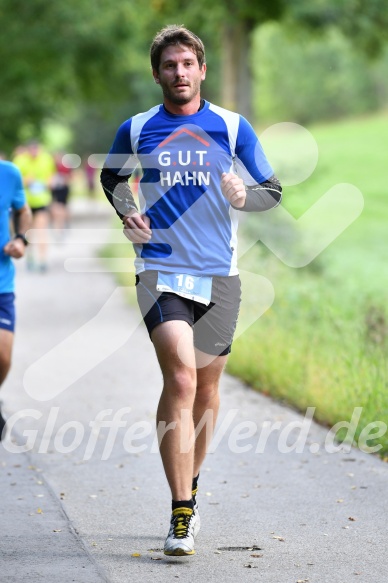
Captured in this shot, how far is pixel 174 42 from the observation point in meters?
5.60

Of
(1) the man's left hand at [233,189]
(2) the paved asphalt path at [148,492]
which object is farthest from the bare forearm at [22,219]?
(1) the man's left hand at [233,189]

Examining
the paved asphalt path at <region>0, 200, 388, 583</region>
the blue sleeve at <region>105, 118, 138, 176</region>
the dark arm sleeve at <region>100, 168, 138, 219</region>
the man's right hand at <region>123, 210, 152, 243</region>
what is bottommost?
the paved asphalt path at <region>0, 200, 388, 583</region>

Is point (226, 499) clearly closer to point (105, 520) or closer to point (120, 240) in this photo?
point (105, 520)

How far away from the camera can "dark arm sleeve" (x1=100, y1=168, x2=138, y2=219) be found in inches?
226

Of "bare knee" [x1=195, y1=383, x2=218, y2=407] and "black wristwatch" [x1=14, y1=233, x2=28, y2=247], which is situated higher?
"black wristwatch" [x1=14, y1=233, x2=28, y2=247]

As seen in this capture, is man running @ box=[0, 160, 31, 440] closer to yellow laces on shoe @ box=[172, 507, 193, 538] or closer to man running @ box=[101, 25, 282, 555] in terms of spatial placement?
man running @ box=[101, 25, 282, 555]

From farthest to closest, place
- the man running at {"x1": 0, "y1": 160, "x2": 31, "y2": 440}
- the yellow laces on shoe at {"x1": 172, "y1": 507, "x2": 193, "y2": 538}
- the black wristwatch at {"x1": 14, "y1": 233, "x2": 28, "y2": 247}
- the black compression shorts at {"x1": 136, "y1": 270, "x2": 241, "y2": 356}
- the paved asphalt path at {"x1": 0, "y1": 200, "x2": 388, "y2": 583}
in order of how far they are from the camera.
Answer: the black wristwatch at {"x1": 14, "y1": 233, "x2": 28, "y2": 247} < the man running at {"x1": 0, "y1": 160, "x2": 31, "y2": 440} < the black compression shorts at {"x1": 136, "y1": 270, "x2": 241, "y2": 356} < the yellow laces on shoe at {"x1": 172, "y1": 507, "x2": 193, "y2": 538} < the paved asphalt path at {"x1": 0, "y1": 200, "x2": 388, "y2": 583}

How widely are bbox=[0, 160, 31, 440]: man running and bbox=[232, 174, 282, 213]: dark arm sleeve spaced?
Result: 2.27 metres

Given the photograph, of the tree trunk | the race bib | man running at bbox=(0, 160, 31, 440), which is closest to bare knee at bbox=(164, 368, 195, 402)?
the race bib

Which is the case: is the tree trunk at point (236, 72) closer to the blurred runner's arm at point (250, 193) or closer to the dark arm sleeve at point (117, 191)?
the dark arm sleeve at point (117, 191)

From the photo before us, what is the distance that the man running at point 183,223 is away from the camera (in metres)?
5.43

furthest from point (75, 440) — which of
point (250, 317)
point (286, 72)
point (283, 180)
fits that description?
point (286, 72)

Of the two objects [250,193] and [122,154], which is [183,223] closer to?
[250,193]

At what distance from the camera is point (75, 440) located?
A: 26.9 ft
